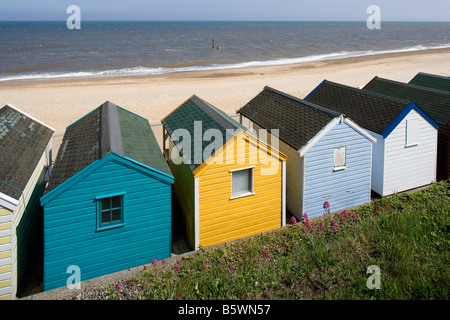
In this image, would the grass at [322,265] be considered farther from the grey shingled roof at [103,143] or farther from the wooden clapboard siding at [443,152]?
the wooden clapboard siding at [443,152]

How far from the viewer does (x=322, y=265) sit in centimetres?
894

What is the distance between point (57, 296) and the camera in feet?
28.5

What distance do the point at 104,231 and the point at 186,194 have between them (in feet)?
8.91

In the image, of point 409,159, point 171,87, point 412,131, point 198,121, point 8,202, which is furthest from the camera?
point 171,87

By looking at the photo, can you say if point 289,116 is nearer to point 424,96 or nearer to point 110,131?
point 110,131

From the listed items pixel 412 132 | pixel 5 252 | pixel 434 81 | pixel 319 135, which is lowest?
pixel 5 252

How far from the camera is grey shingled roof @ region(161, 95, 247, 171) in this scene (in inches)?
425

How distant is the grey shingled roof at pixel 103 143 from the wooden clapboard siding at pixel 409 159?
8046 millimetres

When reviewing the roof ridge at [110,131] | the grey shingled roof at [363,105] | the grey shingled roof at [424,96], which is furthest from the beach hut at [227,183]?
the grey shingled roof at [424,96]

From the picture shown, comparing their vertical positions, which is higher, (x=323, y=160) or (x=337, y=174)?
(x=323, y=160)

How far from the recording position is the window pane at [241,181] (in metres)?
10.7

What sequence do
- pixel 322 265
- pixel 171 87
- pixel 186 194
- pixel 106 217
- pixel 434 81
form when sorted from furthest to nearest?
pixel 171 87 < pixel 434 81 < pixel 186 194 < pixel 106 217 < pixel 322 265

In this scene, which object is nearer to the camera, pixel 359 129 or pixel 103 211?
pixel 103 211

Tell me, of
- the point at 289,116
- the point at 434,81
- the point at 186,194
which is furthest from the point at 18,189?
the point at 434,81
